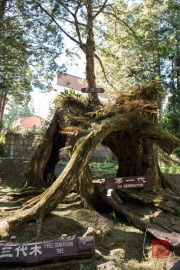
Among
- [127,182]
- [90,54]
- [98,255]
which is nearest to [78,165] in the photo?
[127,182]

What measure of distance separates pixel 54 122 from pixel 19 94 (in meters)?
5.92

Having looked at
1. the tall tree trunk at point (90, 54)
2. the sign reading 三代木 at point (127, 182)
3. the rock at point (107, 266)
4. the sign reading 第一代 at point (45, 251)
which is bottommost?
the rock at point (107, 266)

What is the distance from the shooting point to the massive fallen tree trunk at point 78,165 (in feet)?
15.4

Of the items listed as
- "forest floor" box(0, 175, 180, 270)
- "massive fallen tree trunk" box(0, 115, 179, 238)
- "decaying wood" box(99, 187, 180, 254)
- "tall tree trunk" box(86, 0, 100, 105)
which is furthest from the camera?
"tall tree trunk" box(86, 0, 100, 105)

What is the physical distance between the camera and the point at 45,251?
3.53 m

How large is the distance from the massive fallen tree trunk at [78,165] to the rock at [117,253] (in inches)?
52.3

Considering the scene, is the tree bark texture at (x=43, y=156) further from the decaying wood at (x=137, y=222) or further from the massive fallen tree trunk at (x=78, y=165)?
the decaying wood at (x=137, y=222)

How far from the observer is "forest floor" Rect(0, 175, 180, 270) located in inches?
146

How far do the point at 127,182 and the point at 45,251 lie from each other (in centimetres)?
231

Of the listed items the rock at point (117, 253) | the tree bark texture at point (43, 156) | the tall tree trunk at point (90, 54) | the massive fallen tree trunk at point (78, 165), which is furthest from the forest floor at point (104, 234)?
the tall tree trunk at point (90, 54)

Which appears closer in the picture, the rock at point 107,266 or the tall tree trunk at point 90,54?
the rock at point 107,266

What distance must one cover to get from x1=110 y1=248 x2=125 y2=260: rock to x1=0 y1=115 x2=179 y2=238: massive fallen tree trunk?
1327 millimetres

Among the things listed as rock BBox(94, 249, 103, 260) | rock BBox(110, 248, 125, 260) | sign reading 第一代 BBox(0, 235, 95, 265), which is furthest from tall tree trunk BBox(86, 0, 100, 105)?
sign reading 第一代 BBox(0, 235, 95, 265)

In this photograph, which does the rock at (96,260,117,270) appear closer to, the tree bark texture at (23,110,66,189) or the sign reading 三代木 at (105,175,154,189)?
the sign reading 三代木 at (105,175,154,189)
